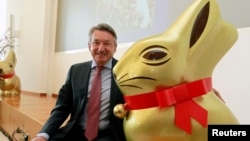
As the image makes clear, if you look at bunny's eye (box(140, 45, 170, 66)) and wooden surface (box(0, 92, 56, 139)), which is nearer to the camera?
bunny's eye (box(140, 45, 170, 66))

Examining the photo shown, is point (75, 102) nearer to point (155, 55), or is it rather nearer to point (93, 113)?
point (93, 113)

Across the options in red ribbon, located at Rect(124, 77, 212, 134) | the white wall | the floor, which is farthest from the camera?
the floor

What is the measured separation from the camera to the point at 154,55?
0.56 meters

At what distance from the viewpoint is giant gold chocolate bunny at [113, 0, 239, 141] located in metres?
0.53

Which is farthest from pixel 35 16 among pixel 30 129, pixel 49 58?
pixel 30 129

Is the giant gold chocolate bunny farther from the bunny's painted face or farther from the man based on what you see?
the man

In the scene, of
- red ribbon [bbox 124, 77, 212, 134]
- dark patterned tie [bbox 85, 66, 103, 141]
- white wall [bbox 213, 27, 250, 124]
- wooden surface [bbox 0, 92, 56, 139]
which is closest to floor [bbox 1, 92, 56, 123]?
wooden surface [bbox 0, 92, 56, 139]

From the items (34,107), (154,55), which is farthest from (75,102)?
(34,107)

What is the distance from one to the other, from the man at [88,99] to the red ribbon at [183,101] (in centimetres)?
38

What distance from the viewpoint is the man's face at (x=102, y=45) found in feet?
3.13

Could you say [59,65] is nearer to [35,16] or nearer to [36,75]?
[36,75]

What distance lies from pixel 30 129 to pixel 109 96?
2.64 feet

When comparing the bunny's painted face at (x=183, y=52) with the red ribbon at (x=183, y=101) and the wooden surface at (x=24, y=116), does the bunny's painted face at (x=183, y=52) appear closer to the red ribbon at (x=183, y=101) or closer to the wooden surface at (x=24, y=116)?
the red ribbon at (x=183, y=101)

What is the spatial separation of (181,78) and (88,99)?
0.50 m
